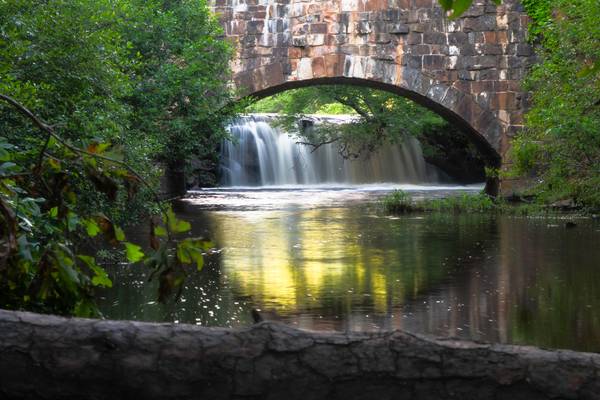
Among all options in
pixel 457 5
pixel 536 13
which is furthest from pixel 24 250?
pixel 536 13

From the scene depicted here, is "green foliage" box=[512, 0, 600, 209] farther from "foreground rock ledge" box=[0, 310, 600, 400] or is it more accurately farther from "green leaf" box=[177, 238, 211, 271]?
"foreground rock ledge" box=[0, 310, 600, 400]

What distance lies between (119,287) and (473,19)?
11.3 metres

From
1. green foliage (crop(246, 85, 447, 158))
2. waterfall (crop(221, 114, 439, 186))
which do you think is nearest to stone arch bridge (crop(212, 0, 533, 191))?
green foliage (crop(246, 85, 447, 158))

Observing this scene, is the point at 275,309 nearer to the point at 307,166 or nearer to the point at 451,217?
the point at 451,217

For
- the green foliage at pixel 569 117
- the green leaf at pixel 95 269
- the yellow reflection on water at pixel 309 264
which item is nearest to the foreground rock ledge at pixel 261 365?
the green leaf at pixel 95 269

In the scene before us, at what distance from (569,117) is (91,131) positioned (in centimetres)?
559

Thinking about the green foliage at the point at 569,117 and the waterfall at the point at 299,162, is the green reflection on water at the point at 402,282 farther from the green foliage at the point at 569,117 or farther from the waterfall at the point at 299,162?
the waterfall at the point at 299,162

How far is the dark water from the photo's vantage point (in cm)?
624

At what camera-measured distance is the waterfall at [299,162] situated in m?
24.4

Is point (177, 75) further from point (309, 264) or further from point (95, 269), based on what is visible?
point (95, 269)

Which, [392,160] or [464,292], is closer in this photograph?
[464,292]

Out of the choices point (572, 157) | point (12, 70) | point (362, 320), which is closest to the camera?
point (362, 320)

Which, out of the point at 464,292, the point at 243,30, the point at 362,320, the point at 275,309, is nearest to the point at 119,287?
the point at 275,309

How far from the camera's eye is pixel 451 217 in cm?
1420
